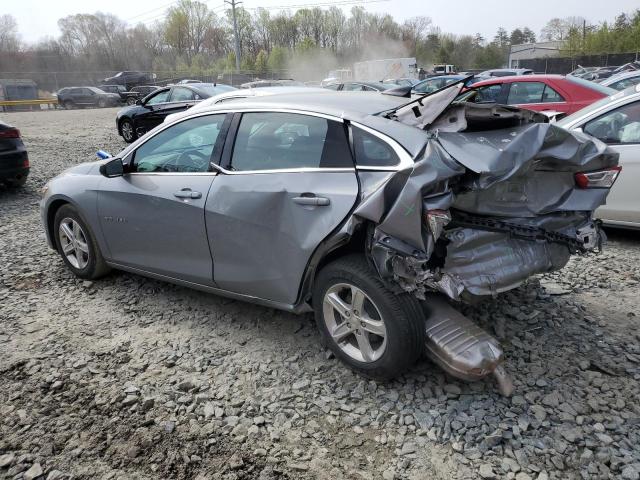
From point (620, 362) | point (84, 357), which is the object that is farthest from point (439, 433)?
point (84, 357)

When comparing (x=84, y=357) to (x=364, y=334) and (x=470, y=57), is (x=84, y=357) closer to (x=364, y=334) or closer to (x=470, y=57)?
(x=364, y=334)

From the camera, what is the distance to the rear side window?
2838mm

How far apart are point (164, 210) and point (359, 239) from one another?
160cm

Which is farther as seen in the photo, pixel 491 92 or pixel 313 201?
pixel 491 92

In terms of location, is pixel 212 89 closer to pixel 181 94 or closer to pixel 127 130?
pixel 181 94

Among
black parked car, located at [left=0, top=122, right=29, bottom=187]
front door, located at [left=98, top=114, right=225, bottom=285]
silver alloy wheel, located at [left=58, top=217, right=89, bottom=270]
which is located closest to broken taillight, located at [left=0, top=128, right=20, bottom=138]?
black parked car, located at [left=0, top=122, right=29, bottom=187]

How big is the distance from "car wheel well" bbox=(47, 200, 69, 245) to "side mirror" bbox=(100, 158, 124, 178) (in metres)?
0.85

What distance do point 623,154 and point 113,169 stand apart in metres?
4.60

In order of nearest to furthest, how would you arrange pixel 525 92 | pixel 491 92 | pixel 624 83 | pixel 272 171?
pixel 272 171 < pixel 525 92 < pixel 491 92 < pixel 624 83

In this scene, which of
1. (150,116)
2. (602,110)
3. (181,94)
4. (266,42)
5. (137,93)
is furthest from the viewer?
(266,42)

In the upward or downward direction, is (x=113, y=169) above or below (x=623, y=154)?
above

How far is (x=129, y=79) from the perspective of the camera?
Result: 46.4 m

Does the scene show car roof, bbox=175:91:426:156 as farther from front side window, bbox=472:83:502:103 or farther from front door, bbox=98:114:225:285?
front side window, bbox=472:83:502:103

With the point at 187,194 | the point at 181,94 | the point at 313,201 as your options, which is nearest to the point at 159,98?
the point at 181,94
